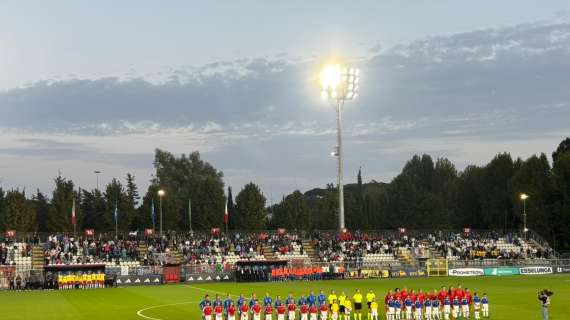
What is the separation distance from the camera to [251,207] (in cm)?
11588

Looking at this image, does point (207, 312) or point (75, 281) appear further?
point (75, 281)

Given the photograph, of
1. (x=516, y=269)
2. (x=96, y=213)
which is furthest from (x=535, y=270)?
(x=96, y=213)

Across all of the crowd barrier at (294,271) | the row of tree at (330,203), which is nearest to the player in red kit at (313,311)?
the crowd barrier at (294,271)

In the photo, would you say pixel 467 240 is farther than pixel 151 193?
No

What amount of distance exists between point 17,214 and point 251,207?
3487 cm

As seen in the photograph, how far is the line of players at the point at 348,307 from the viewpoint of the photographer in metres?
37.0

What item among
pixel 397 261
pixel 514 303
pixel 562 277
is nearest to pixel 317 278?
pixel 397 261

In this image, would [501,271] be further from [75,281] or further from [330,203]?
[330,203]

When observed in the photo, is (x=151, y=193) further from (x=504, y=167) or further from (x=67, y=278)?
(x=504, y=167)

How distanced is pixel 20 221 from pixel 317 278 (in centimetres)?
4490

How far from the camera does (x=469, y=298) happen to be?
3919 cm

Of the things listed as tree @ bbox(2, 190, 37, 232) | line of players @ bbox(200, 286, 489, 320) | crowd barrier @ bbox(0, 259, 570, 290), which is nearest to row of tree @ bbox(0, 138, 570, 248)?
tree @ bbox(2, 190, 37, 232)

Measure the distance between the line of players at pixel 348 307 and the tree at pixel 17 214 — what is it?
6665cm

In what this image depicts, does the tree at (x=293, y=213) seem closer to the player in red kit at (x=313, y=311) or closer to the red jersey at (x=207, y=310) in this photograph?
the player in red kit at (x=313, y=311)
